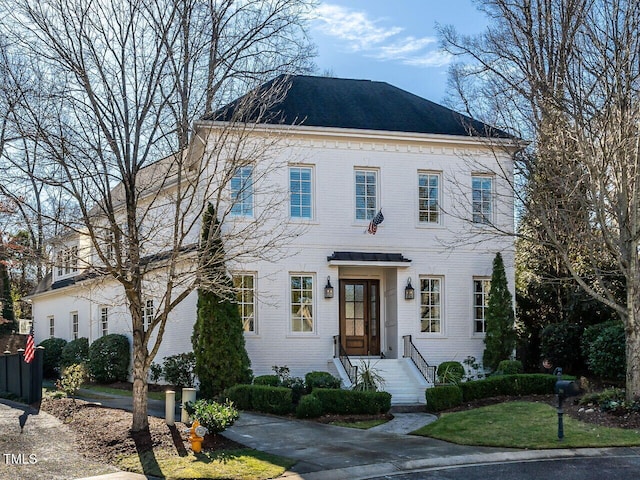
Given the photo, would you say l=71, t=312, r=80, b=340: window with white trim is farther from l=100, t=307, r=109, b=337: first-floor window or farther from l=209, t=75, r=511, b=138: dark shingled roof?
l=209, t=75, r=511, b=138: dark shingled roof

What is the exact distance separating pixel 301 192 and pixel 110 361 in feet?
27.6

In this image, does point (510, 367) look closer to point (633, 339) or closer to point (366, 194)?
point (633, 339)

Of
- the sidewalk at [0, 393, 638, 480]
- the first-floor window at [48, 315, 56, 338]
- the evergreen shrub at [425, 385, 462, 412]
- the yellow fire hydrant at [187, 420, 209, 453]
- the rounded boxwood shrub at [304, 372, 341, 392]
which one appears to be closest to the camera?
the sidewalk at [0, 393, 638, 480]

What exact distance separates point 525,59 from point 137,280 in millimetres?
→ 11567

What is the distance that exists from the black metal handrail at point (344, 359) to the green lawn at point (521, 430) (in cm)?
357

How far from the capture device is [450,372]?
20.1m

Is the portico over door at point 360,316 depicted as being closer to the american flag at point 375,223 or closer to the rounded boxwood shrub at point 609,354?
the american flag at point 375,223

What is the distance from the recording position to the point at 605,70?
1467cm

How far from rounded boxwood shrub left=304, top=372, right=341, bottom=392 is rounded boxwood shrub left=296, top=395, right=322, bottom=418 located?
5.29 feet

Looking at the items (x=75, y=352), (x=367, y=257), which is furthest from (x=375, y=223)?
(x=75, y=352)

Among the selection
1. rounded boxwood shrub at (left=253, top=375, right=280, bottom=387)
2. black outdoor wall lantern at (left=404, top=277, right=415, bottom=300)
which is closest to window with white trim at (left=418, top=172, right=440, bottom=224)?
black outdoor wall lantern at (left=404, top=277, right=415, bottom=300)

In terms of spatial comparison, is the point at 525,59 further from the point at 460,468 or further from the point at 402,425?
the point at 460,468

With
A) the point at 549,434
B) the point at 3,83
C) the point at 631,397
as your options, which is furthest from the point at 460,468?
the point at 3,83

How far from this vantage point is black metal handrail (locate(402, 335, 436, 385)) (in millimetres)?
19703
